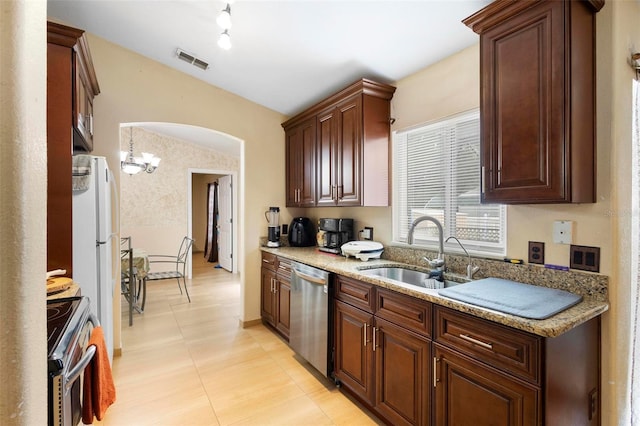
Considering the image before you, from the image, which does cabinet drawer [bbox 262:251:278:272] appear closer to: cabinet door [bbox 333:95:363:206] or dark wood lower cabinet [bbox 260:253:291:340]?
dark wood lower cabinet [bbox 260:253:291:340]

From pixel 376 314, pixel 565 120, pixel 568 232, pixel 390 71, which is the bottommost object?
pixel 376 314

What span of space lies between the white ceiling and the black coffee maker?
128 cm

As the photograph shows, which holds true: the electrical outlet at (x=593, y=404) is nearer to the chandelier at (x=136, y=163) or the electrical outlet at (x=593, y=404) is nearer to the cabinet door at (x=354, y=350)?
the cabinet door at (x=354, y=350)

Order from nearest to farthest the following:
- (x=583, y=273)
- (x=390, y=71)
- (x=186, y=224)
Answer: (x=583, y=273) → (x=390, y=71) → (x=186, y=224)

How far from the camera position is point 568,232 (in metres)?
1.59

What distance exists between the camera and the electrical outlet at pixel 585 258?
1.49 metres

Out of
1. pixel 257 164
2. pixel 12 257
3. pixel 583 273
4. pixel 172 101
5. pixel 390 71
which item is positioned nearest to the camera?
pixel 12 257

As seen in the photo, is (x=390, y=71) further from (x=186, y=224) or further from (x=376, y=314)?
(x=186, y=224)

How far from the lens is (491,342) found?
1.32 m

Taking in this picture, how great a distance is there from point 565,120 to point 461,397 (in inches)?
52.6

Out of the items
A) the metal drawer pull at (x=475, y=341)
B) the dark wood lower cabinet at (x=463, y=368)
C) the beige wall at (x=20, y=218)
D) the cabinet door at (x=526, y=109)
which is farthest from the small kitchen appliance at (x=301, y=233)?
the beige wall at (x=20, y=218)

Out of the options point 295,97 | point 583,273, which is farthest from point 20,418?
point 295,97

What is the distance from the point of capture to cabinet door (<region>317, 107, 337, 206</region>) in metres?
2.89

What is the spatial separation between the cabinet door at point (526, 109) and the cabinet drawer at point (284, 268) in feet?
6.03
